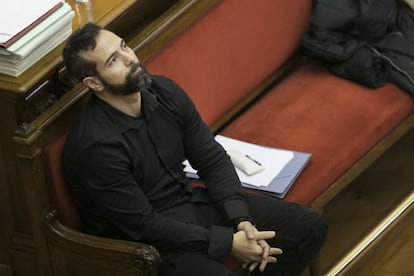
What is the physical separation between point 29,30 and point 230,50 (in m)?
0.95

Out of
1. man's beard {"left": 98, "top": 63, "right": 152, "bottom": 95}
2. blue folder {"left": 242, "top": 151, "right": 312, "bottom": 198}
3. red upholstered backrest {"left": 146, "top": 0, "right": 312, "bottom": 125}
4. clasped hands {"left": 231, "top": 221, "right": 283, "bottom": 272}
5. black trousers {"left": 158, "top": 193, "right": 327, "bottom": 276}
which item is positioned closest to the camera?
man's beard {"left": 98, "top": 63, "right": 152, "bottom": 95}

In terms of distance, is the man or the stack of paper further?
the stack of paper

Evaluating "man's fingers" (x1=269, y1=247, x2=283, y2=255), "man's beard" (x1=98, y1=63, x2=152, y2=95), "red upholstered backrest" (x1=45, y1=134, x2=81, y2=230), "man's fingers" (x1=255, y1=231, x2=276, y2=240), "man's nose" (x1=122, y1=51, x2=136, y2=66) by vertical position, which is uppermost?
"man's nose" (x1=122, y1=51, x2=136, y2=66)

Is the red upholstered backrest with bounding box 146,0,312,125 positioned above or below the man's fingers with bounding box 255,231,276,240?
above

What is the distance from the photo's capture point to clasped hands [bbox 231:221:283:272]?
2748mm

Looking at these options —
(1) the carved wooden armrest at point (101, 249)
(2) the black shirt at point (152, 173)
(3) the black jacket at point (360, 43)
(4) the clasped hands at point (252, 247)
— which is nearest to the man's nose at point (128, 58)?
(2) the black shirt at point (152, 173)

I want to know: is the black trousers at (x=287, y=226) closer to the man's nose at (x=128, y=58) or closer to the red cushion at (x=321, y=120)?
the red cushion at (x=321, y=120)

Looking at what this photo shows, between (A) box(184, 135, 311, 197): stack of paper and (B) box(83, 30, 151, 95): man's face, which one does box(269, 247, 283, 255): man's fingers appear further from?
(B) box(83, 30, 151, 95): man's face

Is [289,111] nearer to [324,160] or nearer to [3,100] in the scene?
[324,160]

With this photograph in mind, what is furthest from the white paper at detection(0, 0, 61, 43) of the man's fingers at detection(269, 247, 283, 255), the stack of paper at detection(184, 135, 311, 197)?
the man's fingers at detection(269, 247, 283, 255)

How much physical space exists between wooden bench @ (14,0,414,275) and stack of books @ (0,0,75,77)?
7.5 inches

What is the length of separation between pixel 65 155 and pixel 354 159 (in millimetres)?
1090

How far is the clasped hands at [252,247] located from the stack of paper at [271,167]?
26 centimetres

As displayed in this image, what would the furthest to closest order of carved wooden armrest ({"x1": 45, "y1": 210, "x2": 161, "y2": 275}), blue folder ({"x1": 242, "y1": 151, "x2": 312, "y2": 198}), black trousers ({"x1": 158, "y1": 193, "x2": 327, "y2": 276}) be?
blue folder ({"x1": 242, "y1": 151, "x2": 312, "y2": 198}) → black trousers ({"x1": 158, "y1": 193, "x2": 327, "y2": 276}) → carved wooden armrest ({"x1": 45, "y1": 210, "x2": 161, "y2": 275})
